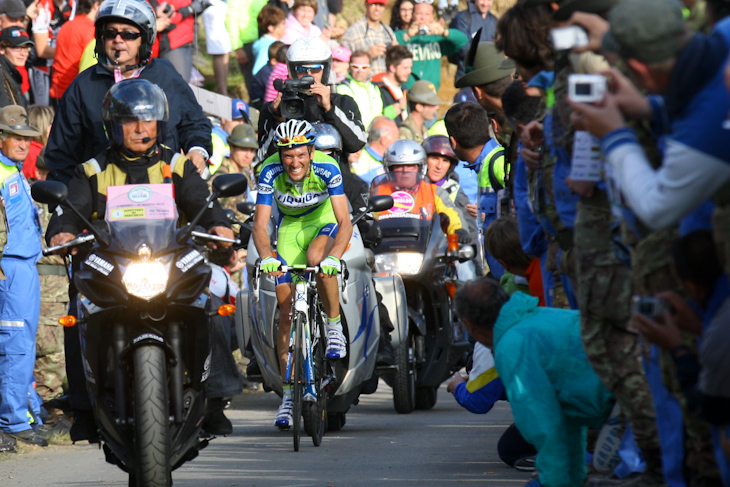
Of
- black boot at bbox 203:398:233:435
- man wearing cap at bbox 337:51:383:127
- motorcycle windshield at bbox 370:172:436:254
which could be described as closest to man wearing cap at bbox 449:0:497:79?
man wearing cap at bbox 337:51:383:127

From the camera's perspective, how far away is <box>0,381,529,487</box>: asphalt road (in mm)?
7230

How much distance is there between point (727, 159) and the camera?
3.44 m

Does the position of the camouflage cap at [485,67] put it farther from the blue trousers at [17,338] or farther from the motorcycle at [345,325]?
the blue trousers at [17,338]

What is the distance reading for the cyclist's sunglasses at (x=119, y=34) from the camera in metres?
7.69

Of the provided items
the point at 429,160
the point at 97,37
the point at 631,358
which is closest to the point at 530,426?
the point at 631,358

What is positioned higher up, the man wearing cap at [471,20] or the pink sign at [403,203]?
Result: the man wearing cap at [471,20]

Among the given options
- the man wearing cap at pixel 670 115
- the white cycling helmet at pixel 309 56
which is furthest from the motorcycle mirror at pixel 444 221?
the man wearing cap at pixel 670 115

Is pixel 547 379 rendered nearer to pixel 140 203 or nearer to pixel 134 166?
pixel 140 203

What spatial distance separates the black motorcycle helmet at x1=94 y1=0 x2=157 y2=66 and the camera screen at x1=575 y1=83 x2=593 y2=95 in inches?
168

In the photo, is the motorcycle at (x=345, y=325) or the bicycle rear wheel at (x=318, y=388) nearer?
the bicycle rear wheel at (x=318, y=388)

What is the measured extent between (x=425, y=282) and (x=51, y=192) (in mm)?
5777

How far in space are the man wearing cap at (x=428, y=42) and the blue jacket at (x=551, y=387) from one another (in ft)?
48.2

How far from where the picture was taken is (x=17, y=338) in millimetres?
9695

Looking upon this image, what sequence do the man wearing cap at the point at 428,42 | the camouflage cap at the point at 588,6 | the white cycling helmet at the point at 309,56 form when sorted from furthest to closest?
1. the man wearing cap at the point at 428,42
2. the white cycling helmet at the point at 309,56
3. the camouflage cap at the point at 588,6
